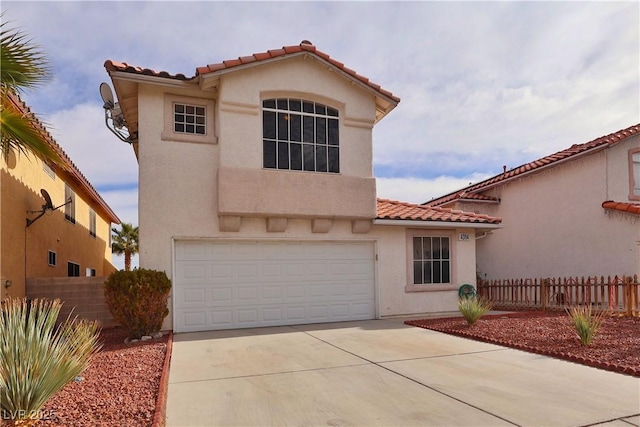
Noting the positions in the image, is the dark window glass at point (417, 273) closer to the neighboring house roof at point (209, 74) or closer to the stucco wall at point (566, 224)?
the neighboring house roof at point (209, 74)

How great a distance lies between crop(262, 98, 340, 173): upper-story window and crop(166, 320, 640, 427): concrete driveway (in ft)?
15.9

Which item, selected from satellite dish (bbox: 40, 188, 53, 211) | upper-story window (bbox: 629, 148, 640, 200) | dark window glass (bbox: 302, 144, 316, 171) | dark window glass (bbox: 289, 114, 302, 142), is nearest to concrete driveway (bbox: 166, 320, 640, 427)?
dark window glass (bbox: 302, 144, 316, 171)

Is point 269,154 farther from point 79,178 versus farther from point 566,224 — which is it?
point 566,224

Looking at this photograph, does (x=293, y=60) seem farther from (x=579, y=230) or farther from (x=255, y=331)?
(x=579, y=230)

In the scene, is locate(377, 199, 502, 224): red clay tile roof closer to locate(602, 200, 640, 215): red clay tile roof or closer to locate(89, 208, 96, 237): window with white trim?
locate(602, 200, 640, 215): red clay tile roof

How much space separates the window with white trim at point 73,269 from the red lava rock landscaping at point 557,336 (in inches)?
473

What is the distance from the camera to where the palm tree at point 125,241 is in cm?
2822

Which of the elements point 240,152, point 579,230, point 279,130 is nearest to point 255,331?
→ point 240,152

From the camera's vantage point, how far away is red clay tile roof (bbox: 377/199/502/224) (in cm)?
1284

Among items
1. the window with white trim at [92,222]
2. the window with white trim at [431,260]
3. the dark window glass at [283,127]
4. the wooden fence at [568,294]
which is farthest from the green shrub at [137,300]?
the wooden fence at [568,294]

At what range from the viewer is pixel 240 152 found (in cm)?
1097

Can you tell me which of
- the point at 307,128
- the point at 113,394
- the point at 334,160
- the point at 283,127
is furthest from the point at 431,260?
the point at 113,394

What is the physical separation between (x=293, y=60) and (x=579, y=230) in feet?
43.0

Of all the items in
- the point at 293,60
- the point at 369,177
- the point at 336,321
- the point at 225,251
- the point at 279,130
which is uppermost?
the point at 293,60
